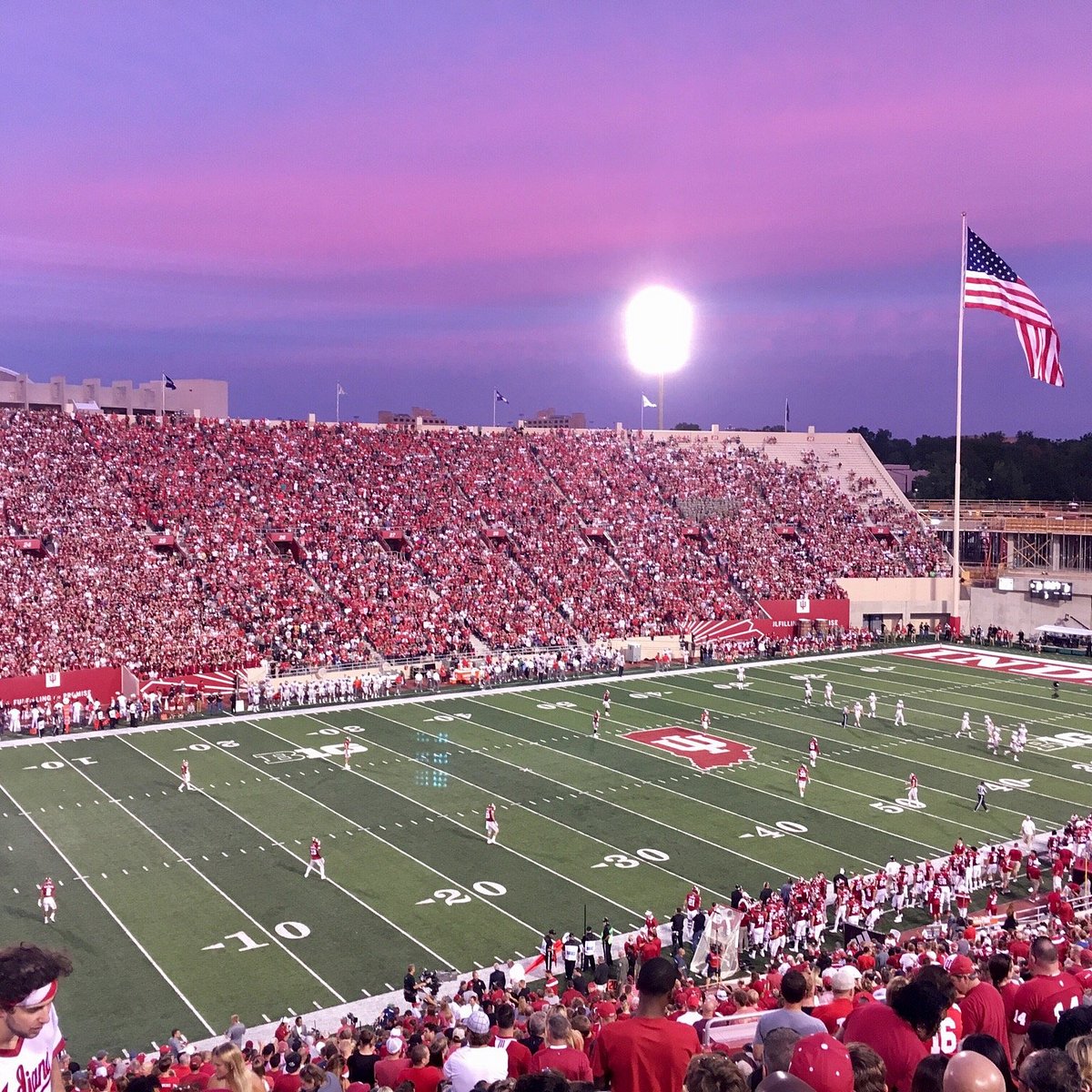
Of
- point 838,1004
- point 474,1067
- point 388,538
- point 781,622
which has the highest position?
point 388,538

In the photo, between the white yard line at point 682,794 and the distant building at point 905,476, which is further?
the distant building at point 905,476

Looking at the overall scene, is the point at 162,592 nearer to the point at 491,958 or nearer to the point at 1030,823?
the point at 491,958

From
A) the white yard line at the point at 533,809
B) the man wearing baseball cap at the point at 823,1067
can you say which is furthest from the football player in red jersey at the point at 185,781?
the man wearing baseball cap at the point at 823,1067

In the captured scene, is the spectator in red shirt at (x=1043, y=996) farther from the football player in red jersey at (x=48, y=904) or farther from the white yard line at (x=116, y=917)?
the football player in red jersey at (x=48, y=904)

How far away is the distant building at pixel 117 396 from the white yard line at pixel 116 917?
1854 inches

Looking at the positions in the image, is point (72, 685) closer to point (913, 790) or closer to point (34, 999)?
point (913, 790)

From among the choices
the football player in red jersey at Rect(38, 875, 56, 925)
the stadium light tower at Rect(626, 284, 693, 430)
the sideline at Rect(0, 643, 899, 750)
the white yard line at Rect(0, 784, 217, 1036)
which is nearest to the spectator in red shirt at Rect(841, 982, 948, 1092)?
the white yard line at Rect(0, 784, 217, 1036)

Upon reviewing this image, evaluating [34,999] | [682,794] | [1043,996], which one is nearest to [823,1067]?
[1043,996]

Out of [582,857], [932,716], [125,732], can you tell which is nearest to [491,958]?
[582,857]

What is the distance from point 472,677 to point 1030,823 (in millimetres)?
19258

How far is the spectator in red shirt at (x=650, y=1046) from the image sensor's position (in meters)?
5.05

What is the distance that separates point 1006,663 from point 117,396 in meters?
56.6

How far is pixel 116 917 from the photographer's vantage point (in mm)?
17000

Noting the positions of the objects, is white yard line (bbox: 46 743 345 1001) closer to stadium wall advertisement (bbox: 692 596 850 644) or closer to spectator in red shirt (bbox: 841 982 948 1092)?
spectator in red shirt (bbox: 841 982 948 1092)
